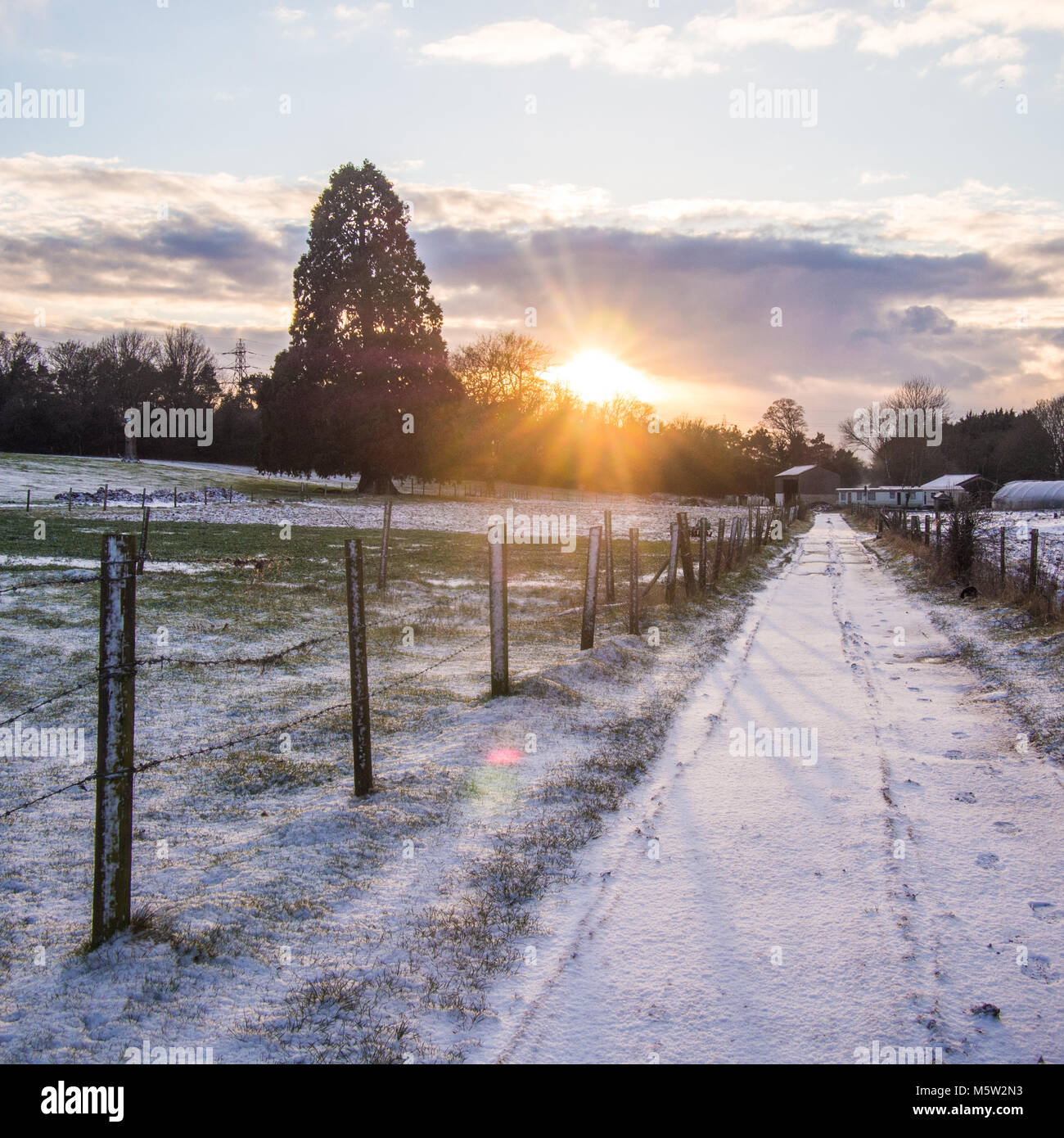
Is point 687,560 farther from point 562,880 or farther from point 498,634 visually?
point 562,880

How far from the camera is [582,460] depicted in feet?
259

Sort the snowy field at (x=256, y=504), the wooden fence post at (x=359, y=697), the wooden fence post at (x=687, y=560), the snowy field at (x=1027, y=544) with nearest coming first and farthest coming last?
the wooden fence post at (x=359, y=697)
the wooden fence post at (x=687, y=560)
the snowy field at (x=1027, y=544)
the snowy field at (x=256, y=504)

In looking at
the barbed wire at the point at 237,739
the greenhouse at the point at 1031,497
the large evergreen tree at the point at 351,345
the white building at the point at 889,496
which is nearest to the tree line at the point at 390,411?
the large evergreen tree at the point at 351,345

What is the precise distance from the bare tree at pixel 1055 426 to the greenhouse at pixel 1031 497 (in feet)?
83.8

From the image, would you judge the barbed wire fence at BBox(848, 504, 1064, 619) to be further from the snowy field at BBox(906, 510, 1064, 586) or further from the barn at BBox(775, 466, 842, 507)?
the barn at BBox(775, 466, 842, 507)

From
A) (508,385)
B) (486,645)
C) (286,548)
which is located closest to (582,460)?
(508,385)

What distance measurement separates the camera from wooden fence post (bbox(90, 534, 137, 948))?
167 inches

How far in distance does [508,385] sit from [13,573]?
2184 inches

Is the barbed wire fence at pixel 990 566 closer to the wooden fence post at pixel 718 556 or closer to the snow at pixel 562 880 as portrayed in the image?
the wooden fence post at pixel 718 556

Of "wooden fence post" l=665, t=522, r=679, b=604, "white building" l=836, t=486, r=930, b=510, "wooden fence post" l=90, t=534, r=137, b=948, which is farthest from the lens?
"white building" l=836, t=486, r=930, b=510

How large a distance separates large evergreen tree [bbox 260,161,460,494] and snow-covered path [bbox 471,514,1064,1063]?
42489mm

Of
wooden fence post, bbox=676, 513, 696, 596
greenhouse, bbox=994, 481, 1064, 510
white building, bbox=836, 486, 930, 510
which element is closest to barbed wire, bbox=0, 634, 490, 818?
wooden fence post, bbox=676, 513, 696, 596

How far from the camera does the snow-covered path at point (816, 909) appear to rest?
12.1 feet
